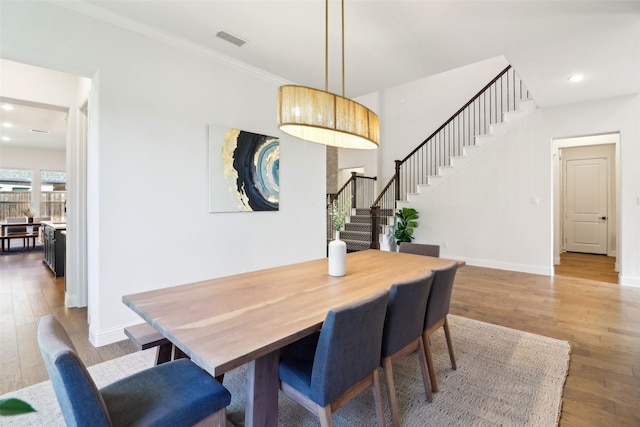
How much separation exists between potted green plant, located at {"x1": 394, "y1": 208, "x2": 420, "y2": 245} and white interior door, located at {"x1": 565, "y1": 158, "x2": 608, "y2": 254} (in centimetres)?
399

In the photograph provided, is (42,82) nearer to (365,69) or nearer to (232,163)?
(232,163)

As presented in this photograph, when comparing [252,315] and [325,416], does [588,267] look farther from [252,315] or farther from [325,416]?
[252,315]

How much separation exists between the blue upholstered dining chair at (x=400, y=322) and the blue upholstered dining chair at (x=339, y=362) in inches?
5.4

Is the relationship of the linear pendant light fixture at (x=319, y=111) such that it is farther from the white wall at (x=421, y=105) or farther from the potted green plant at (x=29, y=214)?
the potted green plant at (x=29, y=214)

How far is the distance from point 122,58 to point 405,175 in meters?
6.60

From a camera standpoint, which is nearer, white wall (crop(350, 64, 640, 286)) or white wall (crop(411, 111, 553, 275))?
white wall (crop(350, 64, 640, 286))

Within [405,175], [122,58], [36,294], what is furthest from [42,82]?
[405,175]

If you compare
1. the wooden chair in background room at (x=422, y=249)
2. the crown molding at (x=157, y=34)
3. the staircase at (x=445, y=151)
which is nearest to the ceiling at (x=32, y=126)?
the crown molding at (x=157, y=34)

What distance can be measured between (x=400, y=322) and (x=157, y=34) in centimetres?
326

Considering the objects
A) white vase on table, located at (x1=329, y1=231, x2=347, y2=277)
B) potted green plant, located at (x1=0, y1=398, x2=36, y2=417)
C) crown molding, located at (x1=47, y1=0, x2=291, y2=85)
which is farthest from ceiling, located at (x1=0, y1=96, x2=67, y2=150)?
potted green plant, located at (x1=0, y1=398, x2=36, y2=417)

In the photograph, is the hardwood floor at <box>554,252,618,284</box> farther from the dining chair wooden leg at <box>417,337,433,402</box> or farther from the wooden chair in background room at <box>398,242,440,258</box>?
the dining chair wooden leg at <box>417,337,433,402</box>

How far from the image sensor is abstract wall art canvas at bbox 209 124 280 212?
3.36 m

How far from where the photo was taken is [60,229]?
4.86m

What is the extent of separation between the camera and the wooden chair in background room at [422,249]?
128 inches
